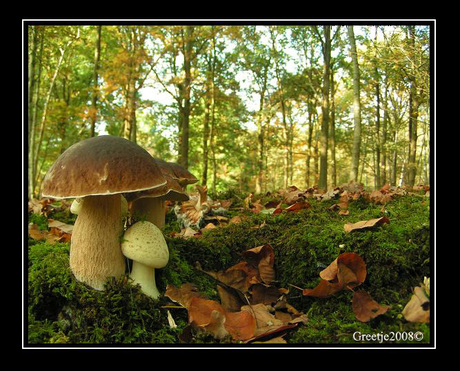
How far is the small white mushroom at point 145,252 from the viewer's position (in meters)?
1.53

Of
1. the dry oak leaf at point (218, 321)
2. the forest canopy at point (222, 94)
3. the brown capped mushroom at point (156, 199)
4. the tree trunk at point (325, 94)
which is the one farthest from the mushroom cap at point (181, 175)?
the tree trunk at point (325, 94)

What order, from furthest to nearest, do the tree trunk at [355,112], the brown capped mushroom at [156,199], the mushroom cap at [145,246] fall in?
the tree trunk at [355,112] → the brown capped mushroom at [156,199] → the mushroom cap at [145,246]

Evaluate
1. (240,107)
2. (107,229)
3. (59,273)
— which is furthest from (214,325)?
(240,107)

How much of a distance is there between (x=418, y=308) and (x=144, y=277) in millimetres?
1321

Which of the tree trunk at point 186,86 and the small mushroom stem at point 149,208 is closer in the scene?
the small mushroom stem at point 149,208

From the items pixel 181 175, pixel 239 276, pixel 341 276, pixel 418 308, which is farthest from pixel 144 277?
pixel 418 308

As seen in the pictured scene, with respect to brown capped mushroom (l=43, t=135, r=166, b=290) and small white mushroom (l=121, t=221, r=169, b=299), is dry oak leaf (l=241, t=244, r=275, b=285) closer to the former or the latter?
small white mushroom (l=121, t=221, r=169, b=299)

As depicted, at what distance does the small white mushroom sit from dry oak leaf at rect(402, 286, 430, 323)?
1.17 m

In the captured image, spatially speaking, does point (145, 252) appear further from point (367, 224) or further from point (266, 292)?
point (367, 224)

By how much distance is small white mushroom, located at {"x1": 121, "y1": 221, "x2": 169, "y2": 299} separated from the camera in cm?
153

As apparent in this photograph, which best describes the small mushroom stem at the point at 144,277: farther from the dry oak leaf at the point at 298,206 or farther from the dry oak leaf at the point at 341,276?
the dry oak leaf at the point at 298,206

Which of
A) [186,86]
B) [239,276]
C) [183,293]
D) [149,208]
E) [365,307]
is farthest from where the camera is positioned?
[186,86]

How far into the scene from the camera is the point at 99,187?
4.38ft
